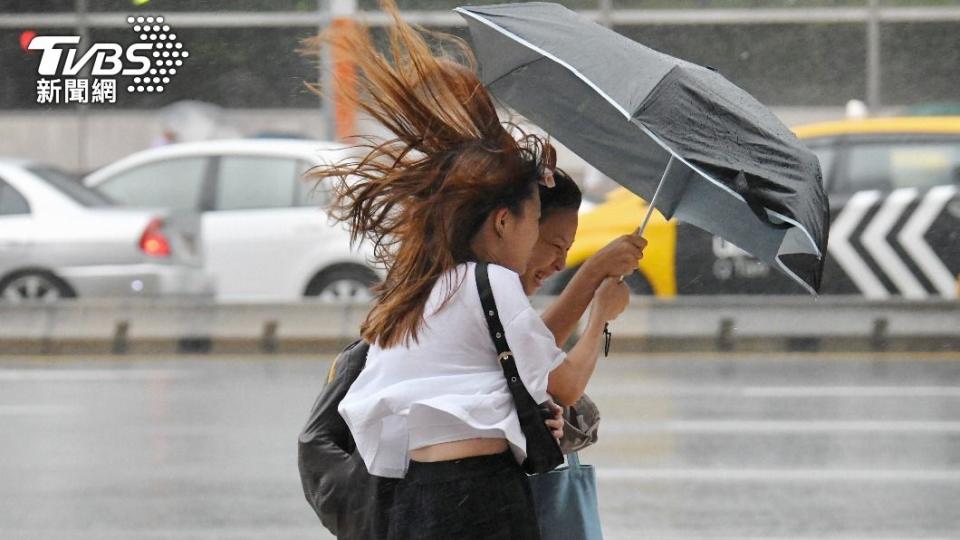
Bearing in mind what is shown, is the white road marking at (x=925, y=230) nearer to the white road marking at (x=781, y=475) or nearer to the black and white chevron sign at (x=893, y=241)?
the black and white chevron sign at (x=893, y=241)

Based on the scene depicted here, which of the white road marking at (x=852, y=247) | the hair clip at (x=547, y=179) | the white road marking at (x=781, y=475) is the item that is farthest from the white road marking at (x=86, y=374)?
the hair clip at (x=547, y=179)

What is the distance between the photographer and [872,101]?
2161 cm

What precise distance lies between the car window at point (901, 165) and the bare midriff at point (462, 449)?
28.5 ft

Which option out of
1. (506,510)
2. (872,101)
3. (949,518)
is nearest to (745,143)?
(506,510)

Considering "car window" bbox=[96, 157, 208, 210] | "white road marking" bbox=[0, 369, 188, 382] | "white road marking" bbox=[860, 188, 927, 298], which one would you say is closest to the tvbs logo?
"car window" bbox=[96, 157, 208, 210]

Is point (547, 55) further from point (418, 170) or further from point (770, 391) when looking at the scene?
point (770, 391)

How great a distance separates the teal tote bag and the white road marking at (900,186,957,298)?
27.2ft

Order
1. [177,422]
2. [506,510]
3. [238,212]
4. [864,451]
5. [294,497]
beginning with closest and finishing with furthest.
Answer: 1. [506,510]
2. [294,497]
3. [864,451]
4. [177,422]
5. [238,212]

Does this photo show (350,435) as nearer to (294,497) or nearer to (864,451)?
(294,497)

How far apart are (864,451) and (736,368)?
3063 millimetres

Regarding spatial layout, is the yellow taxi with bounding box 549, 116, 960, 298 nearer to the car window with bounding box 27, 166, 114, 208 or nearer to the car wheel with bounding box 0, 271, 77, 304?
the car window with bounding box 27, 166, 114, 208

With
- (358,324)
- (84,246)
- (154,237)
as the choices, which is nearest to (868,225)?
(358,324)

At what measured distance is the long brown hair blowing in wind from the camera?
8.64 ft

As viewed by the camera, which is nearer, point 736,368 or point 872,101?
point 736,368
